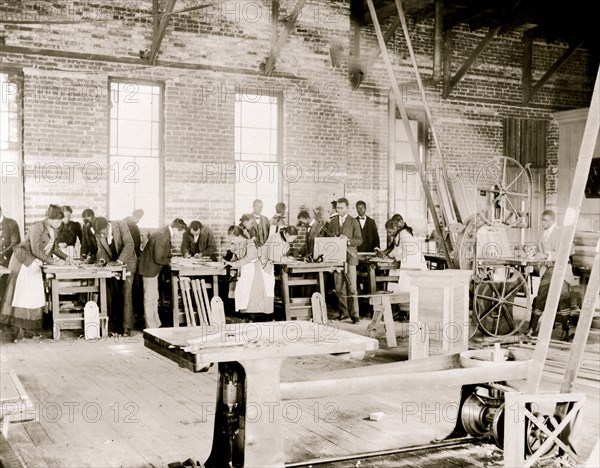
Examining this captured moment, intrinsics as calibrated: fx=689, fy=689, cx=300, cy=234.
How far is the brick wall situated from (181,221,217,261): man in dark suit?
0.40 meters

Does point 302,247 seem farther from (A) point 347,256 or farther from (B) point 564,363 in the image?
(B) point 564,363

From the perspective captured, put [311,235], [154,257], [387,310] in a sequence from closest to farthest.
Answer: [387,310]
[154,257]
[311,235]

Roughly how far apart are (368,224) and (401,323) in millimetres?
2333

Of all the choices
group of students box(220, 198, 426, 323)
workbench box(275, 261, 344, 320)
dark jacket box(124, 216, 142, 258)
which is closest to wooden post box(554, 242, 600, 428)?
group of students box(220, 198, 426, 323)

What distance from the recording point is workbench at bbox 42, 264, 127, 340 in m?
8.08

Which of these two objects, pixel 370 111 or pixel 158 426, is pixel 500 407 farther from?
pixel 370 111

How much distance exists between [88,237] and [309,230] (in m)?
3.24

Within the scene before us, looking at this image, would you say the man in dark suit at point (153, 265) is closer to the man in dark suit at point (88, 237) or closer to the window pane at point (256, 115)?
the man in dark suit at point (88, 237)

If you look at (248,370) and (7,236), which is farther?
(7,236)

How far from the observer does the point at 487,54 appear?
1323 cm

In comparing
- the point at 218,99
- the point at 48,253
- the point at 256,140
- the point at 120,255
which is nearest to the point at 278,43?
the point at 218,99

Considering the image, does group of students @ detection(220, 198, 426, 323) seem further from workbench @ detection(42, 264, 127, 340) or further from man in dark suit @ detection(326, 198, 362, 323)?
workbench @ detection(42, 264, 127, 340)

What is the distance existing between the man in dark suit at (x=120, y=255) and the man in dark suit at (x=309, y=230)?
106 inches

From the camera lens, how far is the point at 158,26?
9.82m
